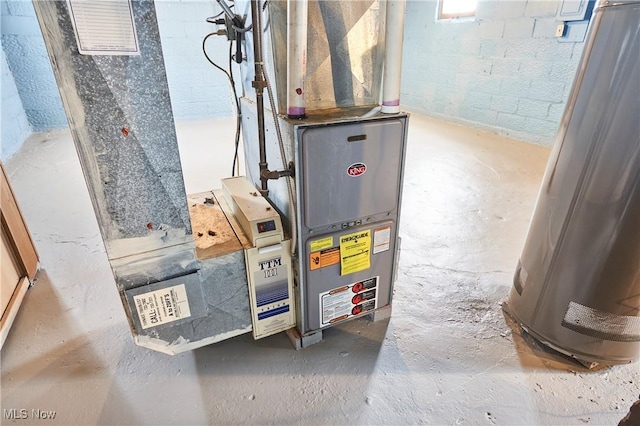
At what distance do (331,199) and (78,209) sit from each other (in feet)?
7.18

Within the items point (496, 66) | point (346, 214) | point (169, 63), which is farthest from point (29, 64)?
point (496, 66)

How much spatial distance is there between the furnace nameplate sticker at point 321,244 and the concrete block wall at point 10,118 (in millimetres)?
3622

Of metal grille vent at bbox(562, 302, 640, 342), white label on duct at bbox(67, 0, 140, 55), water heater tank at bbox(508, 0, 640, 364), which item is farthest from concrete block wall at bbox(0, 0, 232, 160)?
metal grille vent at bbox(562, 302, 640, 342)

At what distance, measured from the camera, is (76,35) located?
2.62 ft

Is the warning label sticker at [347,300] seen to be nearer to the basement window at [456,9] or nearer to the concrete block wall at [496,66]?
the concrete block wall at [496,66]

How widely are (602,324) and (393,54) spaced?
3.74ft

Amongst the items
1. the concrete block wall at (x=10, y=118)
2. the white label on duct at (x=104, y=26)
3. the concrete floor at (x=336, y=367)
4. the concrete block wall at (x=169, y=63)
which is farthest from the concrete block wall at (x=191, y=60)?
the white label on duct at (x=104, y=26)

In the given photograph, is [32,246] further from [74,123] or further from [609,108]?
[609,108]

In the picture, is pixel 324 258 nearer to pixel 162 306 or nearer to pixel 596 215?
pixel 162 306

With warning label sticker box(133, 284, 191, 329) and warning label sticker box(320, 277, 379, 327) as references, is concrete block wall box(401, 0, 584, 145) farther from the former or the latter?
warning label sticker box(133, 284, 191, 329)

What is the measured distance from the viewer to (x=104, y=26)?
815 mm

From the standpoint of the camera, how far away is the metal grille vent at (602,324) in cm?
126

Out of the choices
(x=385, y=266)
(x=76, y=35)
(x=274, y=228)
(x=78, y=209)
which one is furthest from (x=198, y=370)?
(x=78, y=209)

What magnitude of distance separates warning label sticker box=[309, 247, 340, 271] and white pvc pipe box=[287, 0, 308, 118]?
1.47ft
